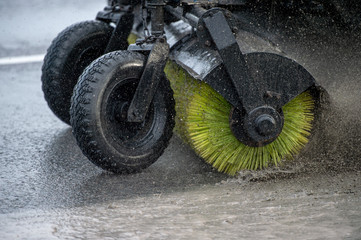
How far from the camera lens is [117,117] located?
3607 millimetres

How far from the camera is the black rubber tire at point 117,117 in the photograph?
3.43m

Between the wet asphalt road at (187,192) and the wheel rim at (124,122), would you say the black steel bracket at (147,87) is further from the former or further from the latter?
the wet asphalt road at (187,192)

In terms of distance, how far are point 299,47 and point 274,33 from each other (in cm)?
18

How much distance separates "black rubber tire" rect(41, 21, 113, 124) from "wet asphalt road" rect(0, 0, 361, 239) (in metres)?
0.35

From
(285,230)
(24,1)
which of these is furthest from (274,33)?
(24,1)

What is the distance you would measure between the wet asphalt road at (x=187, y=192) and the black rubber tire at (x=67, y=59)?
0.35 metres

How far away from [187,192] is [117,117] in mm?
629

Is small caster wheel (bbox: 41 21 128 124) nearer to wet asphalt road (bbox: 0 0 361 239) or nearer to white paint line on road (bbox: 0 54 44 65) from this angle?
wet asphalt road (bbox: 0 0 361 239)

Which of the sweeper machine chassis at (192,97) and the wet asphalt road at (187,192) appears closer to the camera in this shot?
the wet asphalt road at (187,192)

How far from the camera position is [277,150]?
3.73 m

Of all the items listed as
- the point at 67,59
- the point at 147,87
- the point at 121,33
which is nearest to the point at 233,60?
the point at 147,87

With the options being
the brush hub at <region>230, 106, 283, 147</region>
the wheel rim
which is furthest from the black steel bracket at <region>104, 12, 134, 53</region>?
the brush hub at <region>230, 106, 283, 147</region>

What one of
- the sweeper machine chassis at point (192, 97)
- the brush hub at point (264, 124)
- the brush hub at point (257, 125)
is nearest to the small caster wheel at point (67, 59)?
the sweeper machine chassis at point (192, 97)

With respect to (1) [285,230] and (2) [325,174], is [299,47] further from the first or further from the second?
(1) [285,230]
